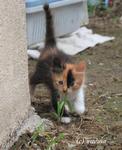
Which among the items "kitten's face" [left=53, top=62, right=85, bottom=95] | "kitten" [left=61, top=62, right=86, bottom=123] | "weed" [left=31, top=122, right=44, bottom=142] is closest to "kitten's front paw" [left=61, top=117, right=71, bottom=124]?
"kitten" [left=61, top=62, right=86, bottom=123]

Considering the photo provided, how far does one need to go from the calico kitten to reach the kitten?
0.05 meters

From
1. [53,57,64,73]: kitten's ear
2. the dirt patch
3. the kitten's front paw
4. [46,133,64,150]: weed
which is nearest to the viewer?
[46,133,64,150]: weed

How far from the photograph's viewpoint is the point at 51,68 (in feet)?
13.5

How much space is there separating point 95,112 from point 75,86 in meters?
0.45

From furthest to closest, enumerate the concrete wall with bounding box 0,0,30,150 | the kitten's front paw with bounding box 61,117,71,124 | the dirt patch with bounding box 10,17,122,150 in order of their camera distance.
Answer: the kitten's front paw with bounding box 61,117,71,124, the dirt patch with bounding box 10,17,122,150, the concrete wall with bounding box 0,0,30,150

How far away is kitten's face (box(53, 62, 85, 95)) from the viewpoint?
3994mm

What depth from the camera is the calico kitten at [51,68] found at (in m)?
4.02

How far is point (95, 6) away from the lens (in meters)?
9.02

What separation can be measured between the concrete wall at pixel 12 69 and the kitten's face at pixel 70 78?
0.33 meters

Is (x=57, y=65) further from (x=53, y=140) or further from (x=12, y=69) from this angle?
(x=53, y=140)

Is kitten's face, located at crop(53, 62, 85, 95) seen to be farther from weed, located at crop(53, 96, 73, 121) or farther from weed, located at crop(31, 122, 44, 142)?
weed, located at crop(31, 122, 44, 142)

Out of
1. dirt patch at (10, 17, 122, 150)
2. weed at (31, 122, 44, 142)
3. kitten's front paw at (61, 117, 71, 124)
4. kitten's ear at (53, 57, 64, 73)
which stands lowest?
dirt patch at (10, 17, 122, 150)

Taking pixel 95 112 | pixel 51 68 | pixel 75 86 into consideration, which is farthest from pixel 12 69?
pixel 95 112

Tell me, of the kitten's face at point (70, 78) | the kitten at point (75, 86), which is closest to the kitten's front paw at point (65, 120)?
the kitten at point (75, 86)
